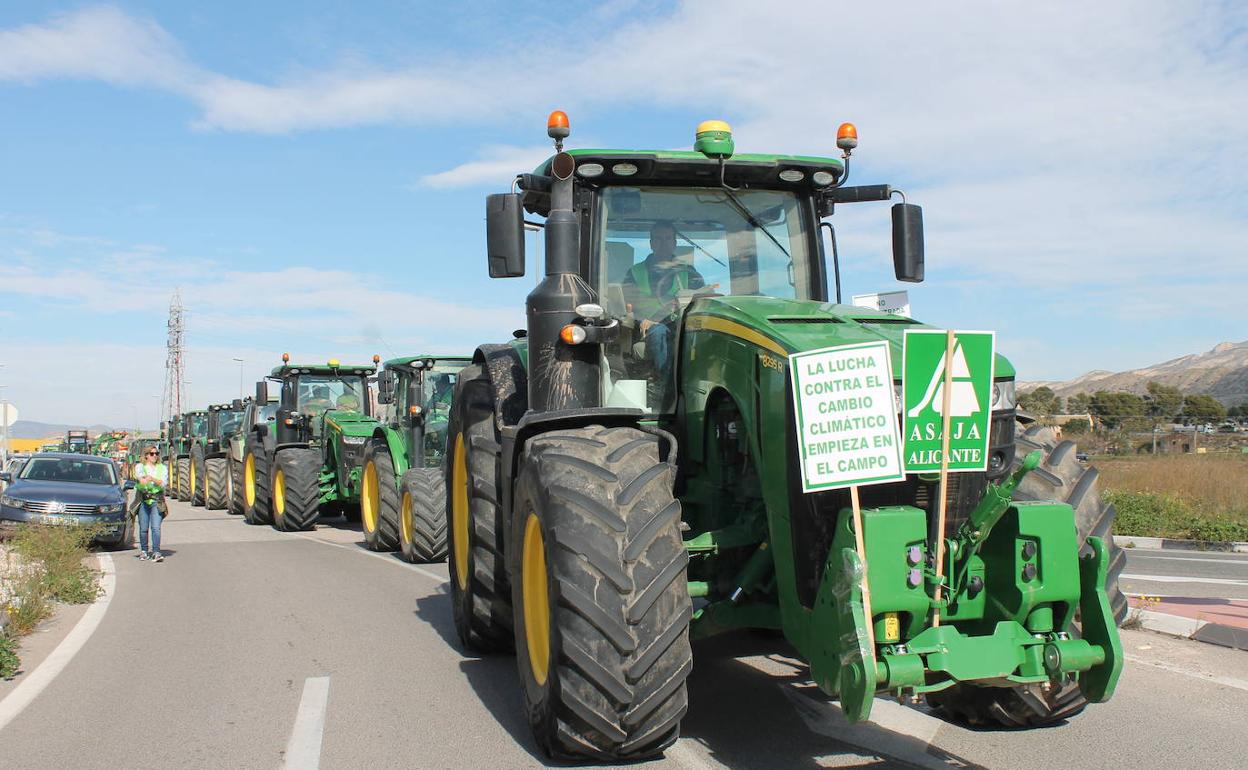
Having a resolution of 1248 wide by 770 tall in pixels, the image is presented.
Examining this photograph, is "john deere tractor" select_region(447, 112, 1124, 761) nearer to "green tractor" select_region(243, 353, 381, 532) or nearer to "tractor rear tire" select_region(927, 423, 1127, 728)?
"tractor rear tire" select_region(927, 423, 1127, 728)

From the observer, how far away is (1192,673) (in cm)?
672

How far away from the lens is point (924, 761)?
16.1ft

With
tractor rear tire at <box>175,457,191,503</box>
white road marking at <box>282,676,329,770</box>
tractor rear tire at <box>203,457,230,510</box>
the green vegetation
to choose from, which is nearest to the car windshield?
tractor rear tire at <box>203,457,230,510</box>

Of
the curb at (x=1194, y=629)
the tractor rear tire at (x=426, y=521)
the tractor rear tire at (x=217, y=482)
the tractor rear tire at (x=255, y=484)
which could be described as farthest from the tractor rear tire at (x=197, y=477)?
the curb at (x=1194, y=629)

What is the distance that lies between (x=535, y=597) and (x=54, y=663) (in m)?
4.51

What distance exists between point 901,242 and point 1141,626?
3676mm

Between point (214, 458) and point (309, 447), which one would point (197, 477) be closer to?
point (214, 458)

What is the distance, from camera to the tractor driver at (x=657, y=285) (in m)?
6.23

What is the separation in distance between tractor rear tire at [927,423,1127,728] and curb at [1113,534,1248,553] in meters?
9.96

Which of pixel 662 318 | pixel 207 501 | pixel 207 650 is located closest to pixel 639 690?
pixel 662 318

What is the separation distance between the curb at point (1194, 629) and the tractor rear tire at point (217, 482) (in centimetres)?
2282

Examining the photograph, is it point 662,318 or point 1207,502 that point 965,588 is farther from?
point 1207,502

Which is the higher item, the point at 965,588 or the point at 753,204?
the point at 753,204

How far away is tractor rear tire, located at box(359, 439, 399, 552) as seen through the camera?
14711 millimetres
